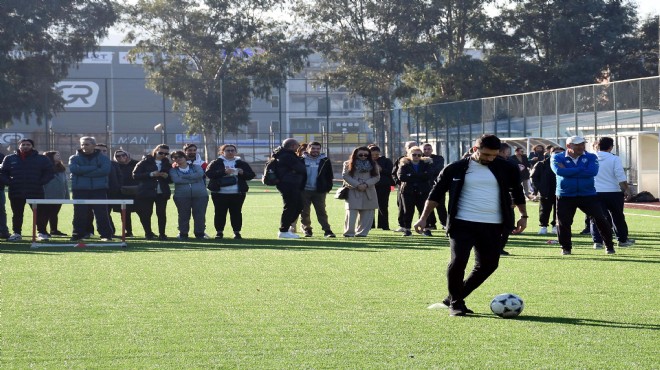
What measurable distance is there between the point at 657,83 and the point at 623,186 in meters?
17.1

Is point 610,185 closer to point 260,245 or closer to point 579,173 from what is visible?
point 579,173

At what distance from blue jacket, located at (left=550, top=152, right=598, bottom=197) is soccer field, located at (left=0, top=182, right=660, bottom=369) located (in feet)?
3.18

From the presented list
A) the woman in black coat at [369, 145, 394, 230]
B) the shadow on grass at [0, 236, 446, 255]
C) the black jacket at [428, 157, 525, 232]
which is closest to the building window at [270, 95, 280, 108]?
the woman in black coat at [369, 145, 394, 230]

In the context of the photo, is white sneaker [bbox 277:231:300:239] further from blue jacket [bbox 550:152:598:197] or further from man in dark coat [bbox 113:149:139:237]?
blue jacket [bbox 550:152:598:197]

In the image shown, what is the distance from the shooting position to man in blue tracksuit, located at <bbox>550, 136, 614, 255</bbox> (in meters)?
16.6

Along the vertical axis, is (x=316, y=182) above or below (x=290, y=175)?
below

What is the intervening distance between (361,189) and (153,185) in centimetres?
369

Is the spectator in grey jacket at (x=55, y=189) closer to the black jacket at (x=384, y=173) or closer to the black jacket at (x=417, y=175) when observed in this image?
→ the black jacket at (x=384, y=173)

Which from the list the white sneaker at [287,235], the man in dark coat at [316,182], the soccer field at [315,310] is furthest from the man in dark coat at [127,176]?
the man in dark coat at [316,182]

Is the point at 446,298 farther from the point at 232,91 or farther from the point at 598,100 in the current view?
the point at 232,91

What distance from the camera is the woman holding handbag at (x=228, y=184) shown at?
21312 mm

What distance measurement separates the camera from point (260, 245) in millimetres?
19891

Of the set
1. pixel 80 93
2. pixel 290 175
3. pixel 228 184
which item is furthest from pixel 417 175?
pixel 80 93

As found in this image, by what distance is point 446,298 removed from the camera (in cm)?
1122
